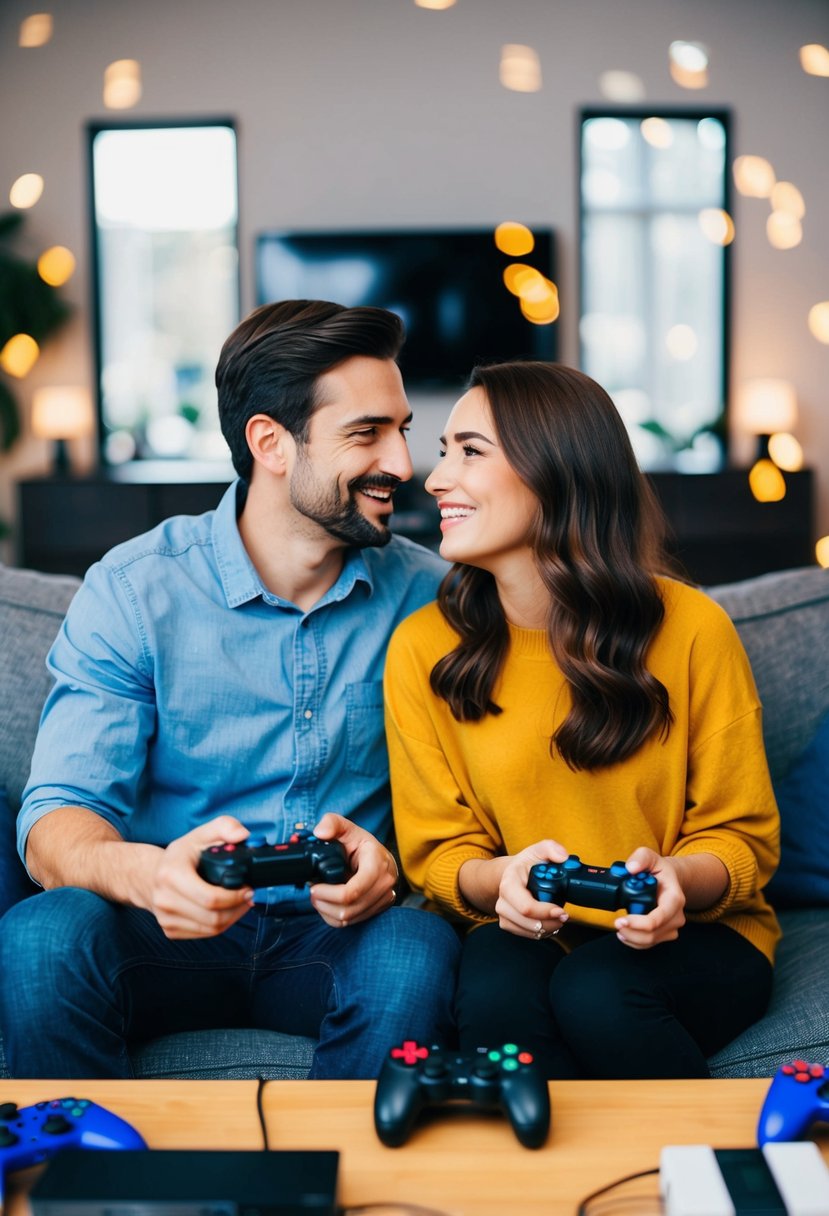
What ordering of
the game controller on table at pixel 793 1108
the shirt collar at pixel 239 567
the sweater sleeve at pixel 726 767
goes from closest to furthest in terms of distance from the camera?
the game controller on table at pixel 793 1108
the sweater sleeve at pixel 726 767
the shirt collar at pixel 239 567

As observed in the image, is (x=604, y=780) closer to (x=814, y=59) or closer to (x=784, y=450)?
(x=784, y=450)

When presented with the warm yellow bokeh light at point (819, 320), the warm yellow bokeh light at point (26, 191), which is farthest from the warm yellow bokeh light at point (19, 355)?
the warm yellow bokeh light at point (819, 320)

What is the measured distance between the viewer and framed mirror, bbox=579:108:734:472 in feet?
17.3

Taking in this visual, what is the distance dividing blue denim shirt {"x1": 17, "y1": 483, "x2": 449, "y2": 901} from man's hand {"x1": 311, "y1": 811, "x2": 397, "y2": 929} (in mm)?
250

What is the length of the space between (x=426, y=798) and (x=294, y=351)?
636 millimetres

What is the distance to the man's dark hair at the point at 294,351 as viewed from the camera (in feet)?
→ 5.36

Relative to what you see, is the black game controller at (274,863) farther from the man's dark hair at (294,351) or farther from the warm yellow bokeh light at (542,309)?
the warm yellow bokeh light at (542,309)

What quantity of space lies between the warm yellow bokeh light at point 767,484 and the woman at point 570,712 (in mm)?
3650

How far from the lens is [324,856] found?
116 centimetres

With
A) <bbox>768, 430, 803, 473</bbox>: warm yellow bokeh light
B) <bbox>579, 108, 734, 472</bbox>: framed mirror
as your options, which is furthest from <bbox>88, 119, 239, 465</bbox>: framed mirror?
<bbox>768, 430, 803, 473</bbox>: warm yellow bokeh light

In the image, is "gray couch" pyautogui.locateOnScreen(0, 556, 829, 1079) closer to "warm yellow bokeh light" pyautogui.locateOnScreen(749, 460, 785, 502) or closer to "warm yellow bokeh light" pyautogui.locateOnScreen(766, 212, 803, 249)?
"warm yellow bokeh light" pyautogui.locateOnScreen(749, 460, 785, 502)

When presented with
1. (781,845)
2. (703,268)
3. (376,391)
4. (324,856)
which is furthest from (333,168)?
(324,856)

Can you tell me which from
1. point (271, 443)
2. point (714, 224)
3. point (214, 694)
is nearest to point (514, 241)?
point (714, 224)

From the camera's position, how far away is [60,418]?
5.15 m
